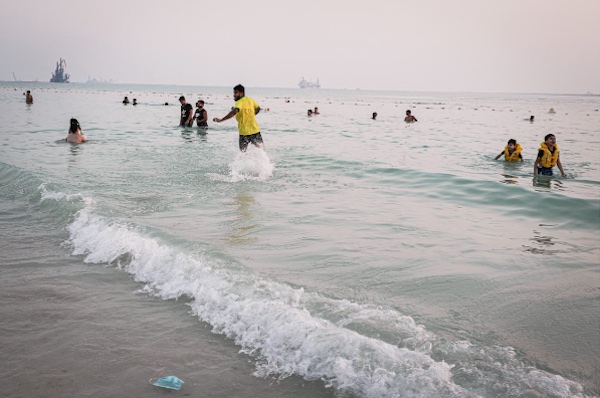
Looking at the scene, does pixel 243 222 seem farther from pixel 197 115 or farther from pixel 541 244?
pixel 197 115

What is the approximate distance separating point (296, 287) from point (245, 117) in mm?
7261

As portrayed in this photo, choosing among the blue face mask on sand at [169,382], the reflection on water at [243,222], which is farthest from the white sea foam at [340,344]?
the reflection on water at [243,222]

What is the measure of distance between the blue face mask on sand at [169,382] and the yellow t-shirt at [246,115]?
8525 mm

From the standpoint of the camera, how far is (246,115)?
36.3 feet

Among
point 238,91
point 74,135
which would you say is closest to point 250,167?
point 238,91

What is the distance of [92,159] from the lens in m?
13.2

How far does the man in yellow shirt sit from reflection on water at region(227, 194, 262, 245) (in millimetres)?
2910

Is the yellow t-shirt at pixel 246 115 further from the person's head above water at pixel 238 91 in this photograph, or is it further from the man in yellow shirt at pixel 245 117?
the person's head above water at pixel 238 91

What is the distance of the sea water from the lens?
10.4 feet

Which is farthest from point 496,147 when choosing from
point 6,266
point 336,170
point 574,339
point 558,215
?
point 6,266

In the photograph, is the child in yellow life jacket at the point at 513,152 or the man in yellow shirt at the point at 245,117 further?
the child in yellow life jacket at the point at 513,152

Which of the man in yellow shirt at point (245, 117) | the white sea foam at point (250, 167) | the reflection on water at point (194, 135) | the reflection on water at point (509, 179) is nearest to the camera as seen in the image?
the white sea foam at point (250, 167)

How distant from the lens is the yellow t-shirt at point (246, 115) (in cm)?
1095

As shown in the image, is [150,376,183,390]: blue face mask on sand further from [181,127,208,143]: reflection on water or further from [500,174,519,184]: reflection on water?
[181,127,208,143]: reflection on water
